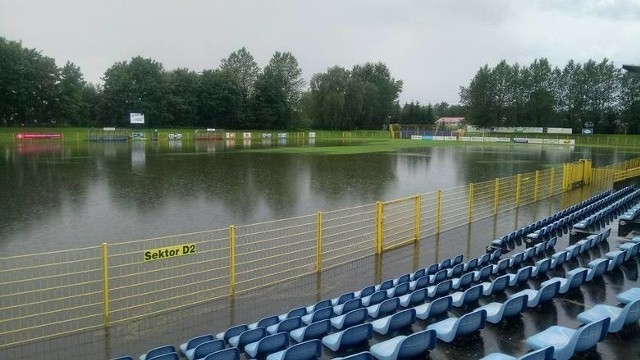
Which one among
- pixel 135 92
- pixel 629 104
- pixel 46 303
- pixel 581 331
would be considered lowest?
pixel 46 303

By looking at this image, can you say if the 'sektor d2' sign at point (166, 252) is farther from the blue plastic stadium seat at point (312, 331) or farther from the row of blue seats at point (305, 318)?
the blue plastic stadium seat at point (312, 331)

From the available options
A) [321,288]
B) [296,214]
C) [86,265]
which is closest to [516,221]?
[296,214]

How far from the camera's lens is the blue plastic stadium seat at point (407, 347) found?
5.41 metres

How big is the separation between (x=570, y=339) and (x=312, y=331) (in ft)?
9.59

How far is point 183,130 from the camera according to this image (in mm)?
89812

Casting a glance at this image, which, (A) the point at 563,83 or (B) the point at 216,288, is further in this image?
(A) the point at 563,83

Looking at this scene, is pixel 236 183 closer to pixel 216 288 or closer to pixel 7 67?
pixel 216 288

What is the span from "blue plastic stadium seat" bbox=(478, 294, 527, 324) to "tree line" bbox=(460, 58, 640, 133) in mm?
105447

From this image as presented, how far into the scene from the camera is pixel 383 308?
735cm

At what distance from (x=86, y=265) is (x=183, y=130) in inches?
3168

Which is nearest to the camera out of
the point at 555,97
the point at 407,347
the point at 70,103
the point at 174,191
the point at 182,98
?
the point at 407,347

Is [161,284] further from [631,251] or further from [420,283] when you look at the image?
[631,251]

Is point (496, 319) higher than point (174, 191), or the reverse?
point (496, 319)

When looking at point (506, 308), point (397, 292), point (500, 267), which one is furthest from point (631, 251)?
point (397, 292)
